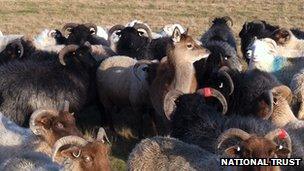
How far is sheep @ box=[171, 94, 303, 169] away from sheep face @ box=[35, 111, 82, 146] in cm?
156

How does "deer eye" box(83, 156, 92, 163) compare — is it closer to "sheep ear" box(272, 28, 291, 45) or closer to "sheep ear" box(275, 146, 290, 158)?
"sheep ear" box(275, 146, 290, 158)

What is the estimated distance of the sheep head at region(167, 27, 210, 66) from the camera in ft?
33.4

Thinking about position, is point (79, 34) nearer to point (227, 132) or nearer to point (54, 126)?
point (54, 126)

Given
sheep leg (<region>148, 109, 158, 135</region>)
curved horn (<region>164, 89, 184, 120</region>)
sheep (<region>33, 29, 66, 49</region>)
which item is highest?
curved horn (<region>164, 89, 184, 120</region>)

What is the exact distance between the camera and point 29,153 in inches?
306

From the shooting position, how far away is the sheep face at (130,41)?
13680mm

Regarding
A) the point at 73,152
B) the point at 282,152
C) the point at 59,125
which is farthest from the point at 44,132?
the point at 282,152

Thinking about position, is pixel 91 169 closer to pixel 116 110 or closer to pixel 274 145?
pixel 274 145

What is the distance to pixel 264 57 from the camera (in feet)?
41.1

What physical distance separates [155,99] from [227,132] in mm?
3877

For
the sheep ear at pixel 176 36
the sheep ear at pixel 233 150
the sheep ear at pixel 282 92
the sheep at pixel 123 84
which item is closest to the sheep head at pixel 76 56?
the sheep at pixel 123 84

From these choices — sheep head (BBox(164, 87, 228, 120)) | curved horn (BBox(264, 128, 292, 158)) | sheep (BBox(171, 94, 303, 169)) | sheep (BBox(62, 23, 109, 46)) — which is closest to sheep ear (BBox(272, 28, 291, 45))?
sheep (BBox(62, 23, 109, 46))

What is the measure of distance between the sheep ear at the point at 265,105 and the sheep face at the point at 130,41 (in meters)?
4.80

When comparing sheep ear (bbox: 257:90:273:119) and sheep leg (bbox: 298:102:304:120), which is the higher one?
sheep ear (bbox: 257:90:273:119)
